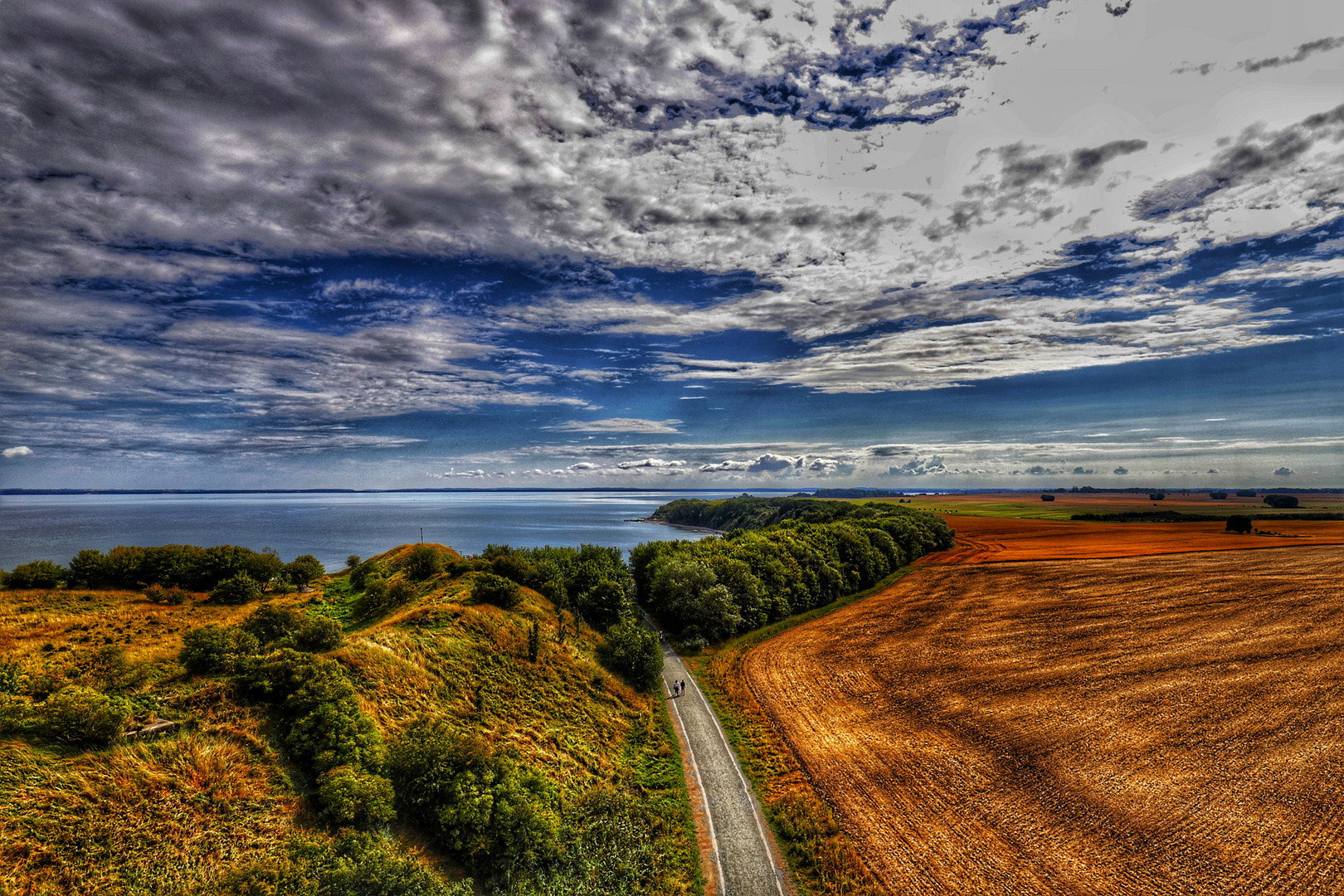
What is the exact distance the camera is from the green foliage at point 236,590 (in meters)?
40.3

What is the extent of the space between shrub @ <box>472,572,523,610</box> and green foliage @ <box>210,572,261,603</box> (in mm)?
18522

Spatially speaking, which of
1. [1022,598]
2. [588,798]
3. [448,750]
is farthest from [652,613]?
[1022,598]

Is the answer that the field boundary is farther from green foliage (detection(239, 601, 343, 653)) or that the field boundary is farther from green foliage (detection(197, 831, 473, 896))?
green foliage (detection(239, 601, 343, 653))

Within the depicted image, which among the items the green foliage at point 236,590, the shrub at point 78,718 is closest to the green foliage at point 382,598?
the green foliage at point 236,590

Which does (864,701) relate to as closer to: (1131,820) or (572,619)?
(1131,820)

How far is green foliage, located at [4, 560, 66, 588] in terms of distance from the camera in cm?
3412

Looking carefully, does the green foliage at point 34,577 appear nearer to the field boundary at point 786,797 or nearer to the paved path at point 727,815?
the paved path at point 727,815

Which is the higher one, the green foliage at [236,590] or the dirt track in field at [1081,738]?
the green foliage at [236,590]

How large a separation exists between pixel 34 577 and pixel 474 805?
40.1 m

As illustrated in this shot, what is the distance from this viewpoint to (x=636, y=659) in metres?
38.2

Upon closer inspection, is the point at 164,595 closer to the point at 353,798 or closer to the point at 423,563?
the point at 423,563

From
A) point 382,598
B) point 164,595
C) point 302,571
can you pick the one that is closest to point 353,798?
point 382,598

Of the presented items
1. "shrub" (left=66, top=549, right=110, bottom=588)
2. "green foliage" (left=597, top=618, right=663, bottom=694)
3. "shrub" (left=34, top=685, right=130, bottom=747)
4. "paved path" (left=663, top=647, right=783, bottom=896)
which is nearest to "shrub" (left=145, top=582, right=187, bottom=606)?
"shrub" (left=66, top=549, right=110, bottom=588)

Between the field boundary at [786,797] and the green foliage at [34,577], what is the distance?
47.6 meters
